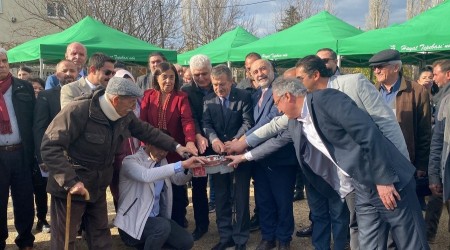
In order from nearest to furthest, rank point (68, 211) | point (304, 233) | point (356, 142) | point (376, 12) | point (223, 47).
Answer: point (356, 142) → point (68, 211) → point (304, 233) → point (223, 47) → point (376, 12)

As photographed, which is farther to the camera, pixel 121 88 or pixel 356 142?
pixel 121 88

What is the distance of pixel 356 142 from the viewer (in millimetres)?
3109

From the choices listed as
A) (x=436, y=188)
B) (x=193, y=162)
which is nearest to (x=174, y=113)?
(x=193, y=162)

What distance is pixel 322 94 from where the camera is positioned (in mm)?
3205

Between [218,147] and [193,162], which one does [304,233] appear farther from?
[193,162]

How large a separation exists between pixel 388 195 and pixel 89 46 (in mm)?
8217

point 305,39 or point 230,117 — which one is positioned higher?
point 305,39

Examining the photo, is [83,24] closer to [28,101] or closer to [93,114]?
[28,101]

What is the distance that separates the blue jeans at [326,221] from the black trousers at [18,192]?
9.39 ft

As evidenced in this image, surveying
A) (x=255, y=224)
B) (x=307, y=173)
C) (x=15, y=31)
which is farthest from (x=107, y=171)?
(x=15, y=31)

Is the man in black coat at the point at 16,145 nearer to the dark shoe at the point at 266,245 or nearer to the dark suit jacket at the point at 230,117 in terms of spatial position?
the dark suit jacket at the point at 230,117

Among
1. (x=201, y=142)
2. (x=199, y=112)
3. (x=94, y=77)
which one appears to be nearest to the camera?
(x=94, y=77)

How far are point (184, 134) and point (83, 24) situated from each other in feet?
23.5

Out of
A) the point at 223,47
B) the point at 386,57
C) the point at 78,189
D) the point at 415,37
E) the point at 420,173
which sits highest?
the point at 223,47
